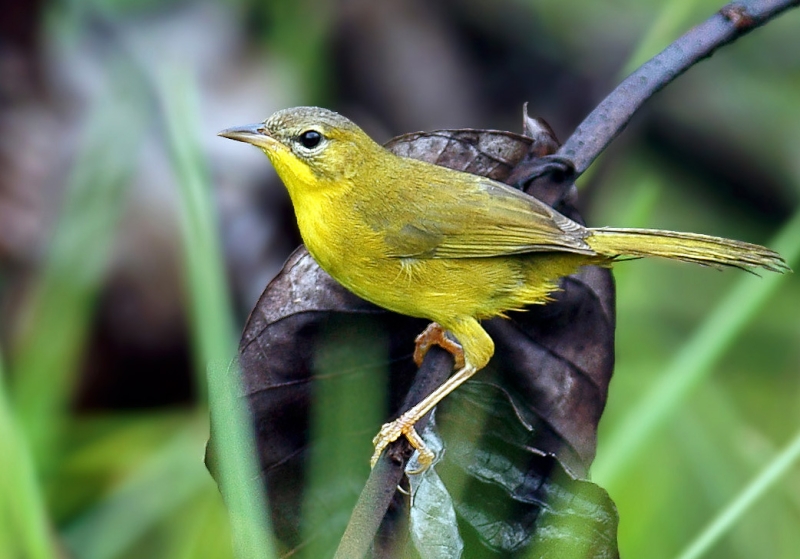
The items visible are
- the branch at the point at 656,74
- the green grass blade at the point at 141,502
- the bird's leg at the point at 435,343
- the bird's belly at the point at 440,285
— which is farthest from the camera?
the green grass blade at the point at 141,502

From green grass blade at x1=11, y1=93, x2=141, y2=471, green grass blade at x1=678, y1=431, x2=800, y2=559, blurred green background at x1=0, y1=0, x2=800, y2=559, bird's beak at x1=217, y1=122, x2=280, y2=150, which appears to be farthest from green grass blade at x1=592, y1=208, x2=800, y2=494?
green grass blade at x1=11, y1=93, x2=141, y2=471

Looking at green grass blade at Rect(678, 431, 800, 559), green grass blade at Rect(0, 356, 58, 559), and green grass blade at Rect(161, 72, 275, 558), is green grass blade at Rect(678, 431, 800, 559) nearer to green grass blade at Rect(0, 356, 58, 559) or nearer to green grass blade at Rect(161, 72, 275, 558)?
green grass blade at Rect(161, 72, 275, 558)

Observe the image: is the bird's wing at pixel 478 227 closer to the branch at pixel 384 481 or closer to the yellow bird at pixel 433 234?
the yellow bird at pixel 433 234

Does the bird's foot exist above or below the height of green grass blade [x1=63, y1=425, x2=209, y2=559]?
above

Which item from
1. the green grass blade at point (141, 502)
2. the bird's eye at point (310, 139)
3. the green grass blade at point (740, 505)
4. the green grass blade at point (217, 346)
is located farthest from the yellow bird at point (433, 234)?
the green grass blade at point (141, 502)

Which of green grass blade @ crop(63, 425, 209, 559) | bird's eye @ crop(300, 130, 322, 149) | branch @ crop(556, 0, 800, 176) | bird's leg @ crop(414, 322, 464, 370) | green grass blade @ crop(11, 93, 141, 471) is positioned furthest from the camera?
green grass blade @ crop(63, 425, 209, 559)

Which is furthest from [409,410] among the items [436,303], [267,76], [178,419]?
[267,76]

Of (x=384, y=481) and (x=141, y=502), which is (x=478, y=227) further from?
(x=141, y=502)
